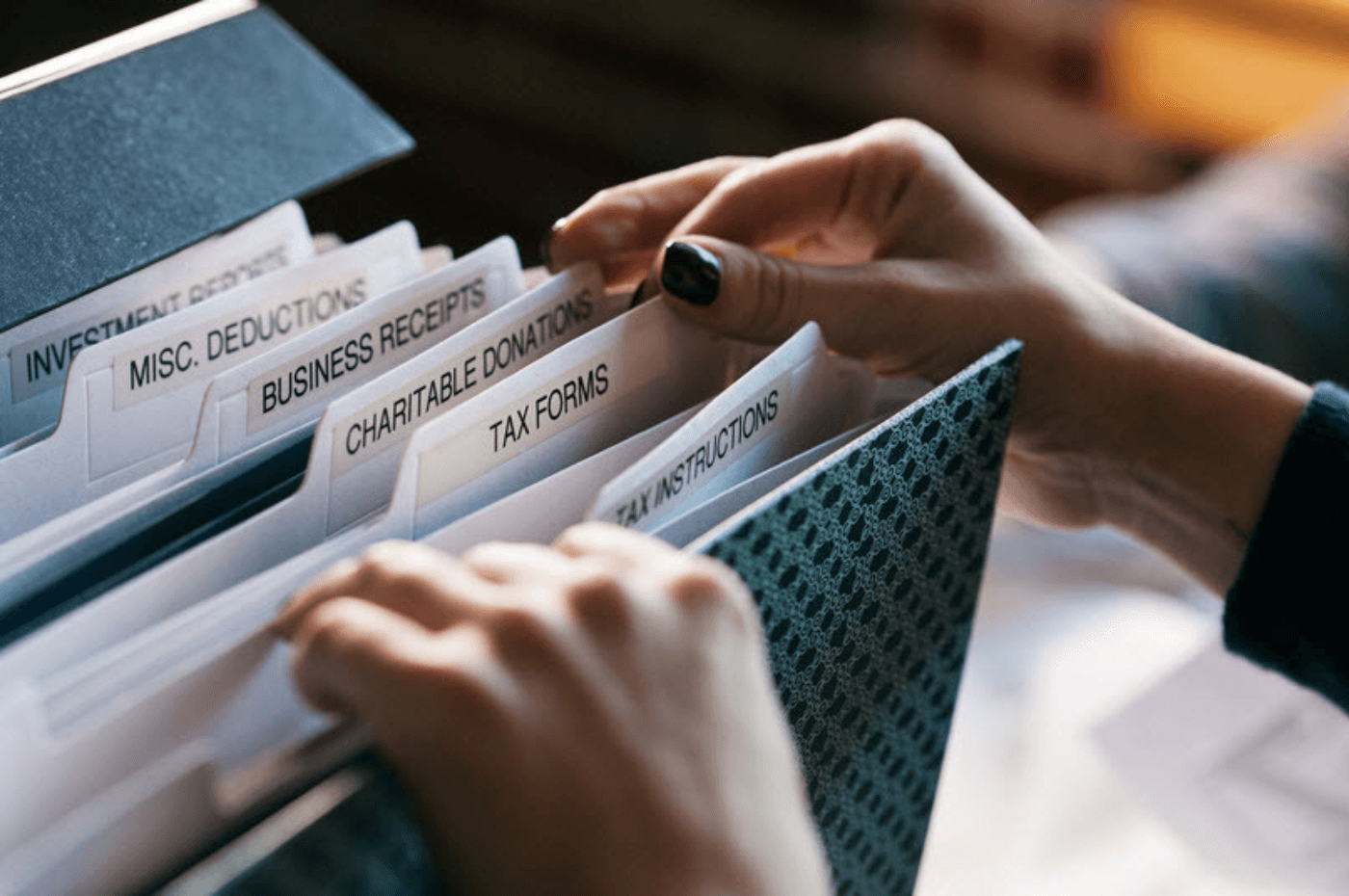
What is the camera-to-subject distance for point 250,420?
545 millimetres

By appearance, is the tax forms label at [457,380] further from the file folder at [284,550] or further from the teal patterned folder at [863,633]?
the teal patterned folder at [863,633]

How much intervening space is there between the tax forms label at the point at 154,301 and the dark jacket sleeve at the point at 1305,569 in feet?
1.76

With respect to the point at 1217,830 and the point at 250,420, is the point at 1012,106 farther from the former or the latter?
the point at 250,420

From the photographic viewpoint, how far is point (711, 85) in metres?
2.63

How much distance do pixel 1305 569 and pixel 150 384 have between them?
590mm

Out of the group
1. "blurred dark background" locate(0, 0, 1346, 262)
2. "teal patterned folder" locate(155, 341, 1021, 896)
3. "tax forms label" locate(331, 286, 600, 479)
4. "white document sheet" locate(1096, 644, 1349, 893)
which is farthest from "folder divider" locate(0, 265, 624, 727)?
"blurred dark background" locate(0, 0, 1346, 262)

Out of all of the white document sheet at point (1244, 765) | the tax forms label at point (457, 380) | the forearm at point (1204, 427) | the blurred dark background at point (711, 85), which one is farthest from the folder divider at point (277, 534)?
the blurred dark background at point (711, 85)

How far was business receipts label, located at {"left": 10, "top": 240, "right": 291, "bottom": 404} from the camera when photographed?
59 cm

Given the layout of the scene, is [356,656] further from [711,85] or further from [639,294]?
[711,85]

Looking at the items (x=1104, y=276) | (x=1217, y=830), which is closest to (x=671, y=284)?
(x=1217, y=830)

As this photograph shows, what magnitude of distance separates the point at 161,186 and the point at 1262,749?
0.85 m

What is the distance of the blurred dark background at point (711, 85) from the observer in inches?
91.7

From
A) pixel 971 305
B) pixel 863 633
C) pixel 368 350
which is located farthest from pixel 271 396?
pixel 971 305

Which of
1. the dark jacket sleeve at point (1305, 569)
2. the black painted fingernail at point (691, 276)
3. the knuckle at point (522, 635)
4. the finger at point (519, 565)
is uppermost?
the knuckle at point (522, 635)
